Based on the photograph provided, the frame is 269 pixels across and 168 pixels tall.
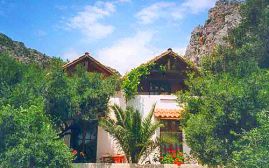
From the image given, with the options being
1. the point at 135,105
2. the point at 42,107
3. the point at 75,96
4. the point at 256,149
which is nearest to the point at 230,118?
the point at 256,149

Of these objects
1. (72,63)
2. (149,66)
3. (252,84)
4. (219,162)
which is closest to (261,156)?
(219,162)

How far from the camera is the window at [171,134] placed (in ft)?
74.2

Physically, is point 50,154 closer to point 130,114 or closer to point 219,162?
point 130,114

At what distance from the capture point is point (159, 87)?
94.4 feet

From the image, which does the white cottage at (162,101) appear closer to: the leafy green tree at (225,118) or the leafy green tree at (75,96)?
the leafy green tree at (75,96)

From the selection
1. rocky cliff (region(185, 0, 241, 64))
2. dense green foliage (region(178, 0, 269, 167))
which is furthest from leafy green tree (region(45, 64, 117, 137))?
rocky cliff (region(185, 0, 241, 64))

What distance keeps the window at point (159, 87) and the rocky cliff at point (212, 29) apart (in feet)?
61.7

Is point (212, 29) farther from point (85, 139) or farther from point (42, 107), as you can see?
point (42, 107)

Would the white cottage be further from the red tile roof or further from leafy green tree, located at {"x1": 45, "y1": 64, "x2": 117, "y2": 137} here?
leafy green tree, located at {"x1": 45, "y1": 64, "x2": 117, "y2": 137}

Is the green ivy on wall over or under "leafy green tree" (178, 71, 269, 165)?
over

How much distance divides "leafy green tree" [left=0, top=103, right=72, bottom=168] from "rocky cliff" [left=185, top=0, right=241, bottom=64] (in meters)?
32.5

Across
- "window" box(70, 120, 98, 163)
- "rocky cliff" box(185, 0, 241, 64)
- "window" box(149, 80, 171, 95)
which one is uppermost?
"rocky cliff" box(185, 0, 241, 64)

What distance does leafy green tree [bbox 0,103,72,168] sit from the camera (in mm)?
15977

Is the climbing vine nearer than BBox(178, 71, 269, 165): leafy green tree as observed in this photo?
No
